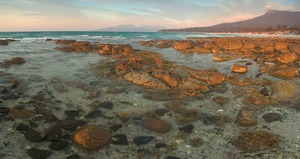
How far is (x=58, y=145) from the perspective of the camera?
6.44 m

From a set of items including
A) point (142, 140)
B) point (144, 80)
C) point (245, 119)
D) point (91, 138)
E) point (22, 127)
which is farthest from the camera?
point (144, 80)

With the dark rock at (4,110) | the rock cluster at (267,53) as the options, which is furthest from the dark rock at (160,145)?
the rock cluster at (267,53)

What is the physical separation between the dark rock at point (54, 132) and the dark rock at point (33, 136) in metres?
0.20

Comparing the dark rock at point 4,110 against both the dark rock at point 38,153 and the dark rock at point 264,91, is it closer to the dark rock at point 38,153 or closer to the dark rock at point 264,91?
the dark rock at point 38,153

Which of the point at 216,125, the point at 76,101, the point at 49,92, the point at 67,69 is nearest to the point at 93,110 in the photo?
the point at 76,101

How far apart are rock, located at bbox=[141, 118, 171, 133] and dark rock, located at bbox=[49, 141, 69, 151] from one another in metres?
2.41

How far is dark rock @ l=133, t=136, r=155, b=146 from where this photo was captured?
6787 mm

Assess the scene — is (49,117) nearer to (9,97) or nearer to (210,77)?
(9,97)

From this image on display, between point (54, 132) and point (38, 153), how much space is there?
1.01m

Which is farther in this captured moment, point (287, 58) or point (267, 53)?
point (267, 53)

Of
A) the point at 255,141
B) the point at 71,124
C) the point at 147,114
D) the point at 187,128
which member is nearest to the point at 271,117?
the point at 255,141

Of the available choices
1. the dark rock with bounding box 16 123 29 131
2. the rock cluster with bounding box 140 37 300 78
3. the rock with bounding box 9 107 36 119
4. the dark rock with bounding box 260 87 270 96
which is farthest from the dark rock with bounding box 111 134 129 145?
the rock cluster with bounding box 140 37 300 78

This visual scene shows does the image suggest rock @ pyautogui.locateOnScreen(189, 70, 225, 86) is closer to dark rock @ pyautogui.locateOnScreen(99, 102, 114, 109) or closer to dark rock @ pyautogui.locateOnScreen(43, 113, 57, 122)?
dark rock @ pyautogui.locateOnScreen(99, 102, 114, 109)

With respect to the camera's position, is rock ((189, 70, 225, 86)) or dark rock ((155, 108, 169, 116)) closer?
dark rock ((155, 108, 169, 116))
